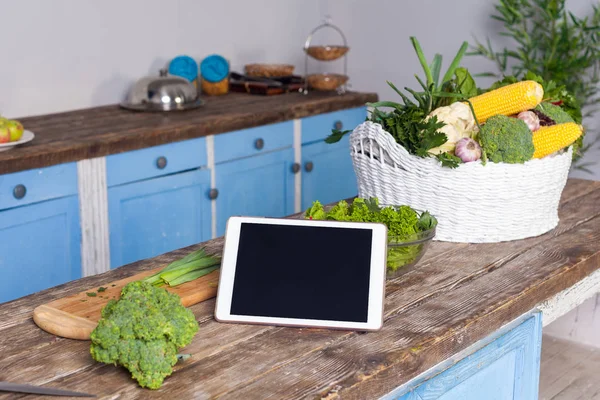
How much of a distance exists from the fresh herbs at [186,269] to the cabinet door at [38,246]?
124 centimetres

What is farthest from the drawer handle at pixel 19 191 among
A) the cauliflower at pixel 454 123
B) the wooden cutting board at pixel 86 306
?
the cauliflower at pixel 454 123

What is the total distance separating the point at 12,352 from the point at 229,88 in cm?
287

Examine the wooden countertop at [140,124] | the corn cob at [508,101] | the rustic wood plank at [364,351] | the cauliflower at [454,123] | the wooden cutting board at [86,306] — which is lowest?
the rustic wood plank at [364,351]

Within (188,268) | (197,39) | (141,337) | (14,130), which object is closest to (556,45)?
(197,39)

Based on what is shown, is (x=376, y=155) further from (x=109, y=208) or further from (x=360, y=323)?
(x=109, y=208)

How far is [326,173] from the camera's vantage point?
13.1ft

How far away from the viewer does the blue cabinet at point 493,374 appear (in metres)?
1.48

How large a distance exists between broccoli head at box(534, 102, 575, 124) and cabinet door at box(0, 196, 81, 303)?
1616 mm

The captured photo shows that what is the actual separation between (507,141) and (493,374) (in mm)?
498

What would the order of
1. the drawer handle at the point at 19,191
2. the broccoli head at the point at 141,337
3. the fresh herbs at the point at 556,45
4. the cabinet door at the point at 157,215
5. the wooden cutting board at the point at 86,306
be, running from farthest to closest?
the fresh herbs at the point at 556,45 < the cabinet door at the point at 157,215 < the drawer handle at the point at 19,191 < the wooden cutting board at the point at 86,306 < the broccoli head at the point at 141,337

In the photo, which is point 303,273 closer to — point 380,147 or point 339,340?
point 339,340

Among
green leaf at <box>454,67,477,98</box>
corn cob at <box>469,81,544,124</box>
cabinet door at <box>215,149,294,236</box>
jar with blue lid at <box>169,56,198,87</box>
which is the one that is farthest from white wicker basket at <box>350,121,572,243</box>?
jar with blue lid at <box>169,56,198,87</box>

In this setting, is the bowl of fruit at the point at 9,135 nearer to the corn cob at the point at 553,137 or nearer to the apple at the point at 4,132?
the apple at the point at 4,132

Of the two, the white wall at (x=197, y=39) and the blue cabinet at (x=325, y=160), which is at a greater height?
the white wall at (x=197, y=39)
